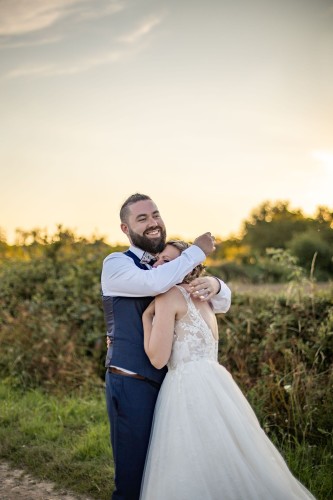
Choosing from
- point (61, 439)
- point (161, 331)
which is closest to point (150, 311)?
point (161, 331)

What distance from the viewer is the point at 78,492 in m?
4.38

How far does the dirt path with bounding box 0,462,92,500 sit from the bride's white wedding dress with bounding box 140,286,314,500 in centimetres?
140

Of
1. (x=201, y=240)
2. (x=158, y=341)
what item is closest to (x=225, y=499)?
(x=158, y=341)

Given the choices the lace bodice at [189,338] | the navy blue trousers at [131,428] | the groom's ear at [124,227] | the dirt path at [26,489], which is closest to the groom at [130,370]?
the navy blue trousers at [131,428]

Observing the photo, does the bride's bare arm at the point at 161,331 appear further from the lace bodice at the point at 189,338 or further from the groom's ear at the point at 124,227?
the groom's ear at the point at 124,227

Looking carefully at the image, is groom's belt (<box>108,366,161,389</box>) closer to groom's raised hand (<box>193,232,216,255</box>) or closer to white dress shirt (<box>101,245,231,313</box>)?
white dress shirt (<box>101,245,231,313</box>)

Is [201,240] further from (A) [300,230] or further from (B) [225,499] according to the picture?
(A) [300,230]

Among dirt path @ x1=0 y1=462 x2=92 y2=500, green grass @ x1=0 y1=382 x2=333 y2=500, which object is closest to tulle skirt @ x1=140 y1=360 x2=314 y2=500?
green grass @ x1=0 y1=382 x2=333 y2=500

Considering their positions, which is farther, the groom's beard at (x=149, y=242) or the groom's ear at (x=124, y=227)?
the groom's ear at (x=124, y=227)

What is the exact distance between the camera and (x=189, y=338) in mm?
3262

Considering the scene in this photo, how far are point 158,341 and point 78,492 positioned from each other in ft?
6.44

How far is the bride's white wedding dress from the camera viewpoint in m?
2.96

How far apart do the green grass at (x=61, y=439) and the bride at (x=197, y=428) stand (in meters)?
1.48

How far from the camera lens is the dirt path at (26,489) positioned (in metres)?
4.30
